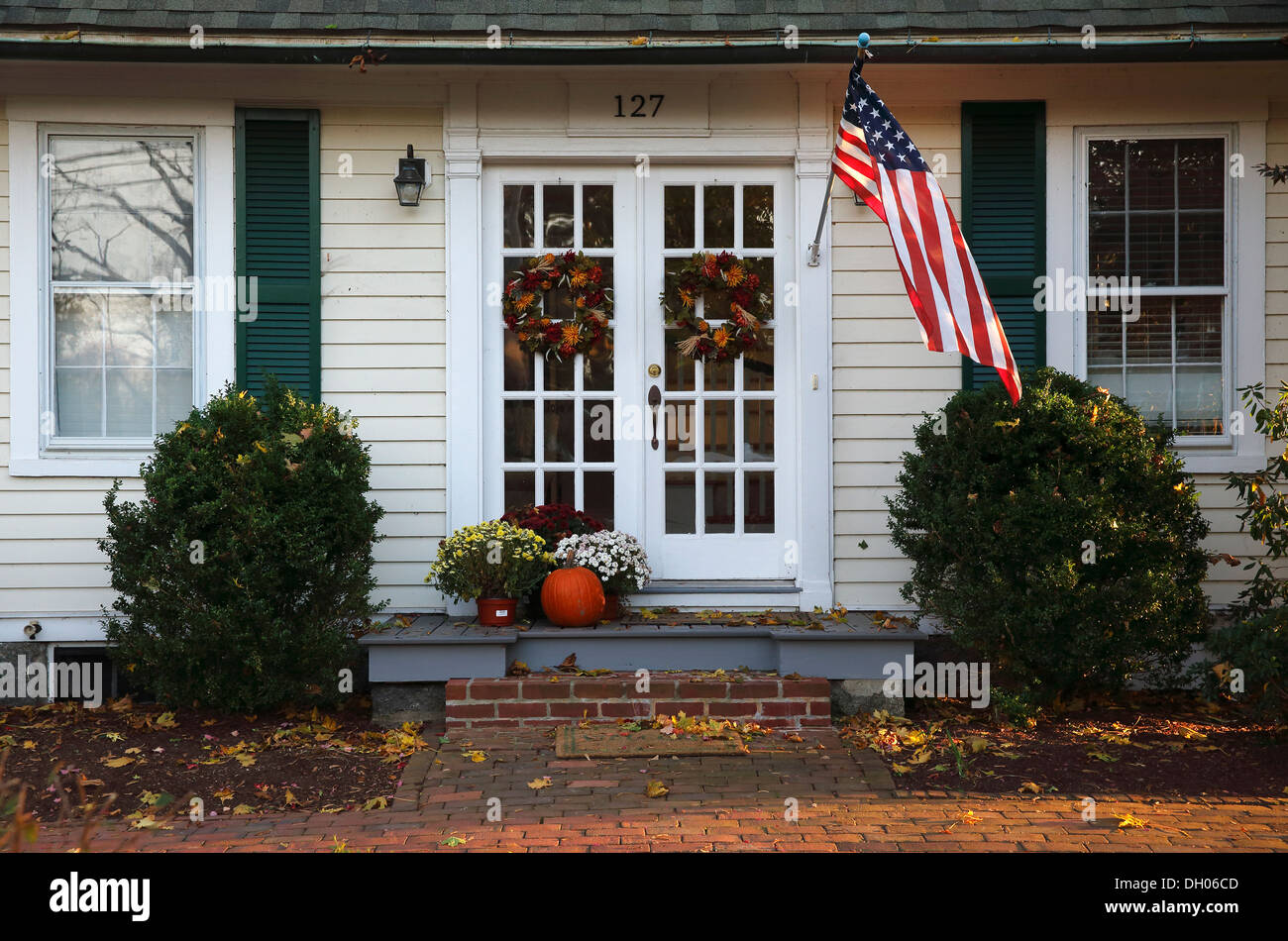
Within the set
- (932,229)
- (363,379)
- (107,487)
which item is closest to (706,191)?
(932,229)

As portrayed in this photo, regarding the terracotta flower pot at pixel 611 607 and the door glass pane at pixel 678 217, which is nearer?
the terracotta flower pot at pixel 611 607

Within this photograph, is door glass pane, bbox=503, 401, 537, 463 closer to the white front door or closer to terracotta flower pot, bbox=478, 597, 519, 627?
the white front door

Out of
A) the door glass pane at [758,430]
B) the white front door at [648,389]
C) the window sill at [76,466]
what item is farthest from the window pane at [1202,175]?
the window sill at [76,466]

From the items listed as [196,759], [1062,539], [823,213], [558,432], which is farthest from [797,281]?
[196,759]

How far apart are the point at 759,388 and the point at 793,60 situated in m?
1.82

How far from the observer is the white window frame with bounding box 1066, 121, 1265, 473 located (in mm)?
6223

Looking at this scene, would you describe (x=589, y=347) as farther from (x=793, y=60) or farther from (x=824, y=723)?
(x=824, y=723)

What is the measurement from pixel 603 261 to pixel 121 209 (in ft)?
9.11

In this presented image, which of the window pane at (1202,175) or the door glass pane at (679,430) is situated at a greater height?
the window pane at (1202,175)

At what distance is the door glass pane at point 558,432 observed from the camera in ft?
21.2

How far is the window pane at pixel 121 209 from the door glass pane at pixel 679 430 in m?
2.88

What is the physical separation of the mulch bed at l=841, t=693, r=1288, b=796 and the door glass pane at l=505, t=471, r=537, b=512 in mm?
2245

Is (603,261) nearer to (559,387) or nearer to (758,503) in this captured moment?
(559,387)

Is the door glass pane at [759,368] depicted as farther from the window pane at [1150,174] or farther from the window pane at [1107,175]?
the window pane at [1150,174]
